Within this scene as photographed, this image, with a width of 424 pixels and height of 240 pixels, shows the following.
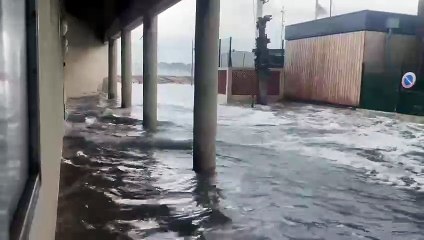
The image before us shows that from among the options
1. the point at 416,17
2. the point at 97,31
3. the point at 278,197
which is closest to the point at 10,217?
the point at 278,197

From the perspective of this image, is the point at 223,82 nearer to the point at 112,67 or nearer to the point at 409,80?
the point at 112,67

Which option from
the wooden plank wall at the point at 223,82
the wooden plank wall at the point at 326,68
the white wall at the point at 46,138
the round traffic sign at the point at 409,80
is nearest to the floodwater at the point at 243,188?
the white wall at the point at 46,138

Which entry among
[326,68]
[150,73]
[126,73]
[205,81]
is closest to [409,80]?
[326,68]

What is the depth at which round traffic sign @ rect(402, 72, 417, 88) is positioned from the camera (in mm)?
17141

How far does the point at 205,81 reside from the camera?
6.50 meters

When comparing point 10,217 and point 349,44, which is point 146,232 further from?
point 349,44

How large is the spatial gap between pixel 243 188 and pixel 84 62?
22266mm

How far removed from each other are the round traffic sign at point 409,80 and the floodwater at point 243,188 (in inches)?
298

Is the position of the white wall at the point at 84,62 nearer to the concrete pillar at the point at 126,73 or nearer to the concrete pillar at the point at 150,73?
the concrete pillar at the point at 126,73

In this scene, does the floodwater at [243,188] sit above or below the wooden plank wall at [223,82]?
below

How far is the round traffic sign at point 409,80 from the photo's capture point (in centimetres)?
1714

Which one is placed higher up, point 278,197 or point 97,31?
point 97,31

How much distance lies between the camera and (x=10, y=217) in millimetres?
1099

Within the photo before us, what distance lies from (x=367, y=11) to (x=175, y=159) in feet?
51.7
